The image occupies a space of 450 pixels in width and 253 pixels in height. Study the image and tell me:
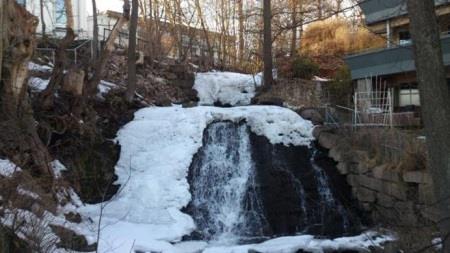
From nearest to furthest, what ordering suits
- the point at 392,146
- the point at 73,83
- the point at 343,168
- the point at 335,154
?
the point at 392,146, the point at 343,168, the point at 73,83, the point at 335,154

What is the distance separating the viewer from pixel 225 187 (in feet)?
49.1

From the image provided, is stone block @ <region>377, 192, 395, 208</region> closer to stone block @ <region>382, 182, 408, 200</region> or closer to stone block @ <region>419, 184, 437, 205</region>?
stone block @ <region>382, 182, 408, 200</region>

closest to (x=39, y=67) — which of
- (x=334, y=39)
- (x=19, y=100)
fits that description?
(x=19, y=100)

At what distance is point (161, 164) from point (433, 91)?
958 cm

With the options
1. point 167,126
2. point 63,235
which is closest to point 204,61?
point 167,126

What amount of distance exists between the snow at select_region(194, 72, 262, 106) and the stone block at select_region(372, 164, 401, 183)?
32.3 ft

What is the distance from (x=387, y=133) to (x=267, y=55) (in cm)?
946

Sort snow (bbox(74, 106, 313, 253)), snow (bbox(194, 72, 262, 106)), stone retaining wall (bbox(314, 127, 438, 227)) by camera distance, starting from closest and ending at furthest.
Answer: stone retaining wall (bbox(314, 127, 438, 227))
snow (bbox(74, 106, 313, 253))
snow (bbox(194, 72, 262, 106))

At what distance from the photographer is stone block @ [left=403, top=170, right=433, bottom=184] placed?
1224 centimetres

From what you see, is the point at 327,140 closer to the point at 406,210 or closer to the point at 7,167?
the point at 406,210

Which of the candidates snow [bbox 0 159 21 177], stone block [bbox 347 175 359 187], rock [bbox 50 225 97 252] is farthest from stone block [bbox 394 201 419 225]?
snow [bbox 0 159 21 177]

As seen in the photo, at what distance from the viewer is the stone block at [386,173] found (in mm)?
13516

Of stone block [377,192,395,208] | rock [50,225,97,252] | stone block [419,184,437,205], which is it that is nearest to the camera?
rock [50,225,97,252]

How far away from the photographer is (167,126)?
17359mm
